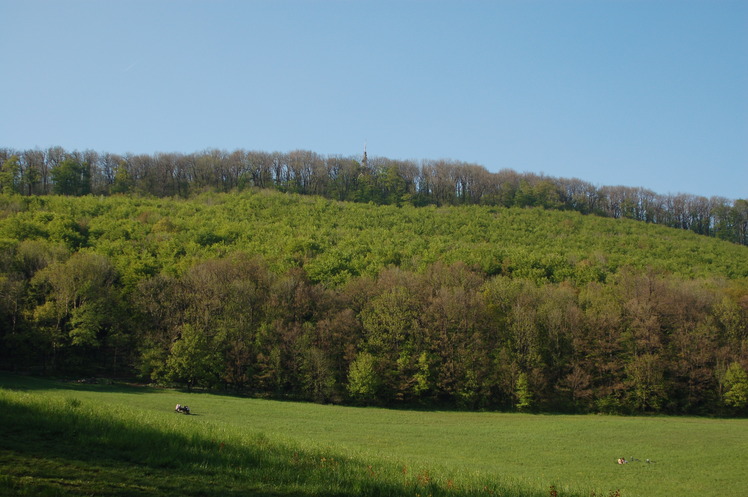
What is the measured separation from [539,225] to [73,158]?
103m

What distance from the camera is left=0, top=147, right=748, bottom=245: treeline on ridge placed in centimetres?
11331

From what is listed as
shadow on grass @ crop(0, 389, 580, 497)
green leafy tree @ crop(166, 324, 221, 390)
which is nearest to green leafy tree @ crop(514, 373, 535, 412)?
green leafy tree @ crop(166, 324, 221, 390)

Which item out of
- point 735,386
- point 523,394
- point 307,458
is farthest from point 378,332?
point 307,458

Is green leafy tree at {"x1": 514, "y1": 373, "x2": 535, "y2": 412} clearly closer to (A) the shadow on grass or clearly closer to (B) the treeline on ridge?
(A) the shadow on grass

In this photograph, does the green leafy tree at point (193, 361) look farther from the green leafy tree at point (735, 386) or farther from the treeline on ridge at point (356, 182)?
the treeline on ridge at point (356, 182)

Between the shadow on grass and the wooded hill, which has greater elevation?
the shadow on grass

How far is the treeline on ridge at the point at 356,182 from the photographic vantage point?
113 m

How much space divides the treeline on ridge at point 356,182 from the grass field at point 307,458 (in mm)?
93305

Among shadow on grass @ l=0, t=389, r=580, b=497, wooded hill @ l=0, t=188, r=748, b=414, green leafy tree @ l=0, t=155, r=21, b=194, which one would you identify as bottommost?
wooded hill @ l=0, t=188, r=748, b=414

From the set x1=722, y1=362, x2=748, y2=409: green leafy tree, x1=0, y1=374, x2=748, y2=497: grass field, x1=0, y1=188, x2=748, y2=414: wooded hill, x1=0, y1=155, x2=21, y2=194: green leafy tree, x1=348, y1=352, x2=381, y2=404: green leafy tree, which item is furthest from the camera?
x1=0, y1=155, x2=21, y2=194: green leafy tree

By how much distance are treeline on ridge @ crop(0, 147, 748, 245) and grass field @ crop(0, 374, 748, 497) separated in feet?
306

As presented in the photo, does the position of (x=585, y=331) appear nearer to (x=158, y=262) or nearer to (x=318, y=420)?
(x=318, y=420)

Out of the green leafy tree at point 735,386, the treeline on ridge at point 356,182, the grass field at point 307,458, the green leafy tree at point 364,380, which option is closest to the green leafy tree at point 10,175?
the treeline on ridge at point 356,182

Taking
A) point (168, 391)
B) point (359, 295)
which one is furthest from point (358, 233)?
point (168, 391)
